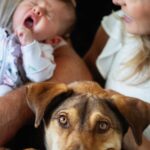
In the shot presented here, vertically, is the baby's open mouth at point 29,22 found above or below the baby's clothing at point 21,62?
above

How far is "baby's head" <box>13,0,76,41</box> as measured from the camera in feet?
5.72

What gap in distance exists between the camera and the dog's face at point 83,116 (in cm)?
125

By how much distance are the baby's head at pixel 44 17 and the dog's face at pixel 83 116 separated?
16.9 inches

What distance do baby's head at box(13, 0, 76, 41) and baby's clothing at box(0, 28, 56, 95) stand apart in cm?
5

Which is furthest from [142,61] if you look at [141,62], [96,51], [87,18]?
[87,18]

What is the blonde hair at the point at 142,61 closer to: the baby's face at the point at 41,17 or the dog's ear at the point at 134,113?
the baby's face at the point at 41,17

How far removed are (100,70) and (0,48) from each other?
451 mm

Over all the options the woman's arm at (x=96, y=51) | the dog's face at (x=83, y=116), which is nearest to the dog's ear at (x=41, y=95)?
the dog's face at (x=83, y=116)

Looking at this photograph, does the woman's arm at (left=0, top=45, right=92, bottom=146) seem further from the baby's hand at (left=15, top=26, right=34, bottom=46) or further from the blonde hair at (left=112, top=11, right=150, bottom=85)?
the blonde hair at (left=112, top=11, right=150, bottom=85)

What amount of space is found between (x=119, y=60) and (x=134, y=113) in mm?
629

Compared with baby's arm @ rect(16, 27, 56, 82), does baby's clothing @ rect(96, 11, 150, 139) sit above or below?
below

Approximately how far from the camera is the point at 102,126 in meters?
1.26

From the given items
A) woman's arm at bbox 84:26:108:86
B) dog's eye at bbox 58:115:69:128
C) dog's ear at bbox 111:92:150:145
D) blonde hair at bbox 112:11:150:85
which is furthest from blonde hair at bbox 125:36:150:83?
dog's eye at bbox 58:115:69:128

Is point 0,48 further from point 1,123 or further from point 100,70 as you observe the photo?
point 100,70
